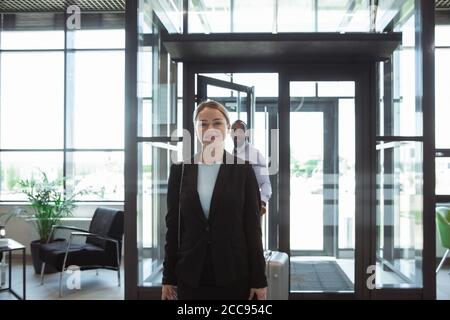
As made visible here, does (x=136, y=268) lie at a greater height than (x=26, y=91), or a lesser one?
lesser

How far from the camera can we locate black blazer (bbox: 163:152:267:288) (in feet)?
5.12

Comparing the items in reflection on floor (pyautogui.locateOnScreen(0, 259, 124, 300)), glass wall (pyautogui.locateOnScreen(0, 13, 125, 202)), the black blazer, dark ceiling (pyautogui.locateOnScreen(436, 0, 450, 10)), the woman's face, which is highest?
dark ceiling (pyautogui.locateOnScreen(436, 0, 450, 10))

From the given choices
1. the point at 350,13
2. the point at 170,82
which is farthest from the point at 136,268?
the point at 350,13

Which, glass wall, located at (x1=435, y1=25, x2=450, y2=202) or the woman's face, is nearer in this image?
the woman's face

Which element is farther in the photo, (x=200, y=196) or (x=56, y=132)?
(x=56, y=132)

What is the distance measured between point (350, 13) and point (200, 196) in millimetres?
3137

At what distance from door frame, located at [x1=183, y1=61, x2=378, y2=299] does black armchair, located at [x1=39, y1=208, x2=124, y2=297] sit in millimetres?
1615

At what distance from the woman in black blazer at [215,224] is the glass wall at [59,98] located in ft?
17.1

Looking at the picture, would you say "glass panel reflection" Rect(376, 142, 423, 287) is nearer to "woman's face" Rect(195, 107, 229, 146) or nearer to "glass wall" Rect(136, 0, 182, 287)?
"glass wall" Rect(136, 0, 182, 287)

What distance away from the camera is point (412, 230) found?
402 centimetres

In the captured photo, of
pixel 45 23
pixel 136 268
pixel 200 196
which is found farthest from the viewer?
pixel 45 23

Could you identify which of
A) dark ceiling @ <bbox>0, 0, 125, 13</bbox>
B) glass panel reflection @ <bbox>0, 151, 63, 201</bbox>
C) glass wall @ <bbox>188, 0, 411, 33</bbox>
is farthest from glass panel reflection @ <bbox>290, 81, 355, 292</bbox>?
glass panel reflection @ <bbox>0, 151, 63, 201</bbox>

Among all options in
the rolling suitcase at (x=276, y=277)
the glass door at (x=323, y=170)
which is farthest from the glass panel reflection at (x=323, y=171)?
the rolling suitcase at (x=276, y=277)
